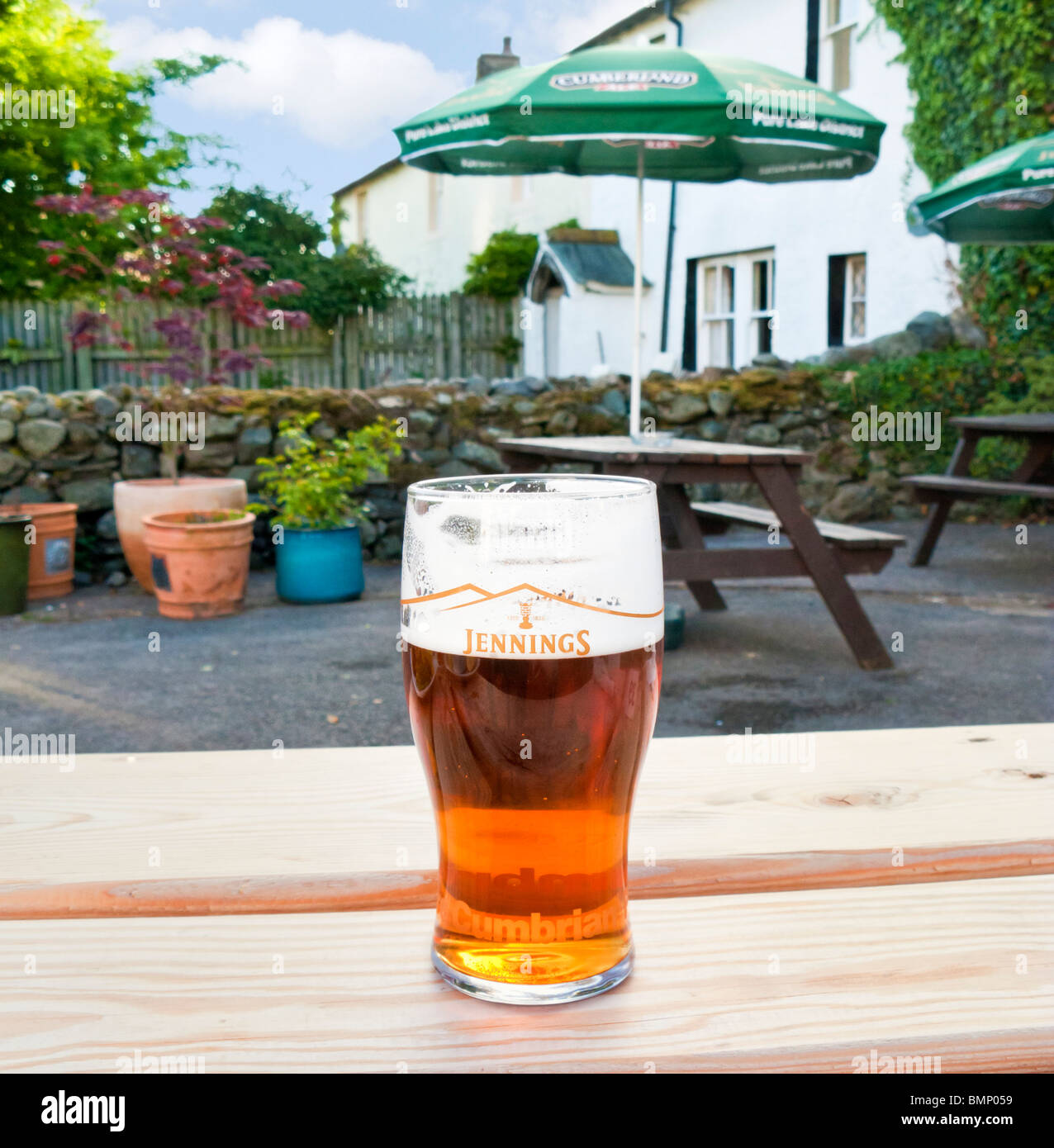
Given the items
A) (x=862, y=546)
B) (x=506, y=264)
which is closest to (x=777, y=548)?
(x=862, y=546)

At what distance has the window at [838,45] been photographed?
476 inches

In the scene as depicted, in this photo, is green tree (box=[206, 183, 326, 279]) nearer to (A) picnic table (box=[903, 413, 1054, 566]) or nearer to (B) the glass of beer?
(A) picnic table (box=[903, 413, 1054, 566])

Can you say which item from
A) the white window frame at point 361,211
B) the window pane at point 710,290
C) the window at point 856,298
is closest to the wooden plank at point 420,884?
the window at point 856,298

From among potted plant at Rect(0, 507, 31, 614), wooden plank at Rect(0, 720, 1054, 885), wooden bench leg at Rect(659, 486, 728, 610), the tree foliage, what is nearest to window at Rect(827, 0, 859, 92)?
the tree foliage

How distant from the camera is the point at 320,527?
20.3 feet

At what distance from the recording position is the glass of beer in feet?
1.92

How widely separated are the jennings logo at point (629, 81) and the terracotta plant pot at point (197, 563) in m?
2.71

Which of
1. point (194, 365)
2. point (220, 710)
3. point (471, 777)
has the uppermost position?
point (194, 365)

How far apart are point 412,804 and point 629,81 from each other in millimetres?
4582

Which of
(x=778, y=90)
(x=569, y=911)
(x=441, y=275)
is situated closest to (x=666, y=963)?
(x=569, y=911)

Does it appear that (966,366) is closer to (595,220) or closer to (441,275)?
(595,220)

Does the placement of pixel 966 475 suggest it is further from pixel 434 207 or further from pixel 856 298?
pixel 434 207
